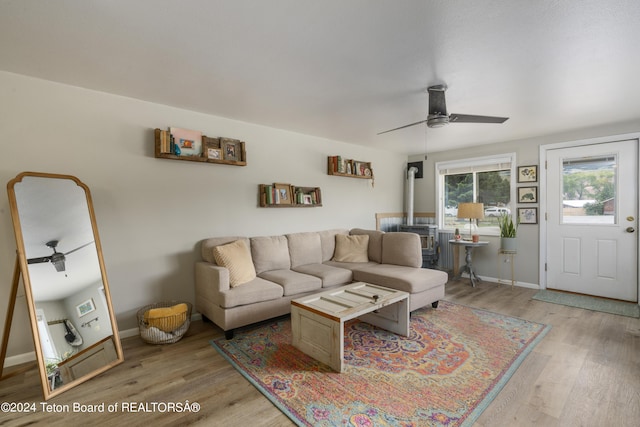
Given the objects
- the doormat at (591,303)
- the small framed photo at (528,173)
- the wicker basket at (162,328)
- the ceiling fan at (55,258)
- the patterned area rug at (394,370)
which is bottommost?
the doormat at (591,303)

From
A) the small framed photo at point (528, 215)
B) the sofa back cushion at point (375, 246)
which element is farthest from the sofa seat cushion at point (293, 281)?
the small framed photo at point (528, 215)

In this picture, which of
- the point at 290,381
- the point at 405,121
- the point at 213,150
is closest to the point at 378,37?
the point at 405,121

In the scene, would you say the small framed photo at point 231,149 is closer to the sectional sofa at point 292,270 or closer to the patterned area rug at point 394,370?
the sectional sofa at point 292,270

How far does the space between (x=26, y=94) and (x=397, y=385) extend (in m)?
3.61

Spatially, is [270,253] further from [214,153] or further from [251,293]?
[214,153]

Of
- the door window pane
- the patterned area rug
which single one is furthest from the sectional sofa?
the door window pane

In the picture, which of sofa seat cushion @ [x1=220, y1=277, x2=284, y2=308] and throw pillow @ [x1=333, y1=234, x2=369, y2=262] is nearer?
sofa seat cushion @ [x1=220, y1=277, x2=284, y2=308]

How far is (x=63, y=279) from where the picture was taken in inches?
87.9

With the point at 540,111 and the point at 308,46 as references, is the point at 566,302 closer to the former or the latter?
the point at 540,111

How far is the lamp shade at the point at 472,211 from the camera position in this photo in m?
4.49

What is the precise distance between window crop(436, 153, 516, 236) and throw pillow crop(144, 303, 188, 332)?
4459mm

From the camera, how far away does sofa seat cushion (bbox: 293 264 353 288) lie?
3449 mm

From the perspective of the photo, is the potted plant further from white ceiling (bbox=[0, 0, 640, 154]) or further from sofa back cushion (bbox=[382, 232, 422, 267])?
white ceiling (bbox=[0, 0, 640, 154])

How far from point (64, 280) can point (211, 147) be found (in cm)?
180
